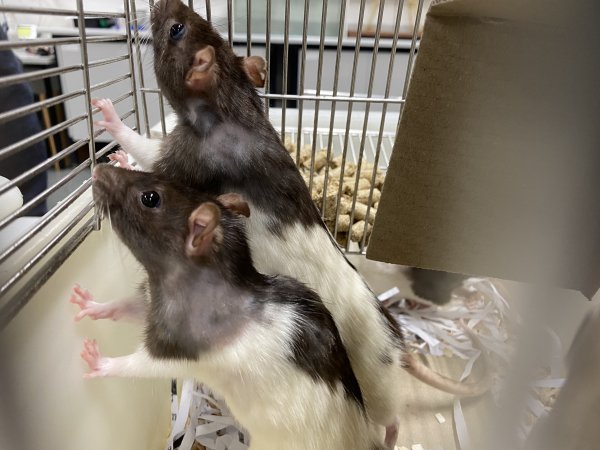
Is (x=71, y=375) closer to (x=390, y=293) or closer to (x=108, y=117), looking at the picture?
(x=108, y=117)

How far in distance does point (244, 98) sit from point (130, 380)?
45 centimetres

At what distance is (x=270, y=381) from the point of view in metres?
0.63

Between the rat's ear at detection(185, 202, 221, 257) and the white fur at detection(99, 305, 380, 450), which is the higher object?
the rat's ear at detection(185, 202, 221, 257)

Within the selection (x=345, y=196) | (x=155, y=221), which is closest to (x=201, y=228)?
(x=155, y=221)

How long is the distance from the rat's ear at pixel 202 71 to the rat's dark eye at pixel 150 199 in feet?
0.77

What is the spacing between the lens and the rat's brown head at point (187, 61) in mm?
792

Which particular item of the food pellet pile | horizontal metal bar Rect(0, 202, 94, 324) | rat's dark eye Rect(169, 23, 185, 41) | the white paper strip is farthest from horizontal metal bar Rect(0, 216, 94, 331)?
the white paper strip

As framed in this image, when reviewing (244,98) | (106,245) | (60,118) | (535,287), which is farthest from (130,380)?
(60,118)

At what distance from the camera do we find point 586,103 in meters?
0.35

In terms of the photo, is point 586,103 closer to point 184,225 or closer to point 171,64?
point 184,225

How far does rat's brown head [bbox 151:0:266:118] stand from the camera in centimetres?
79

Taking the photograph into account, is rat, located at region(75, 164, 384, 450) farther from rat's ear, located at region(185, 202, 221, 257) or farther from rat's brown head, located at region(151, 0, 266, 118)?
rat's brown head, located at region(151, 0, 266, 118)

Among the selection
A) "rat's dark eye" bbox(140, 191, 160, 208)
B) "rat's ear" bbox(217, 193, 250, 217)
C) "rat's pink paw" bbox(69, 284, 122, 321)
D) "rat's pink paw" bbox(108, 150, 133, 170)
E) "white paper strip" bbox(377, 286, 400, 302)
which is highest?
"rat's dark eye" bbox(140, 191, 160, 208)

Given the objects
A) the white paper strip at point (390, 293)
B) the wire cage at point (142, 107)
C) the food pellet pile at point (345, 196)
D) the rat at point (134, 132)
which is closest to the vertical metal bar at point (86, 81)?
the wire cage at point (142, 107)
